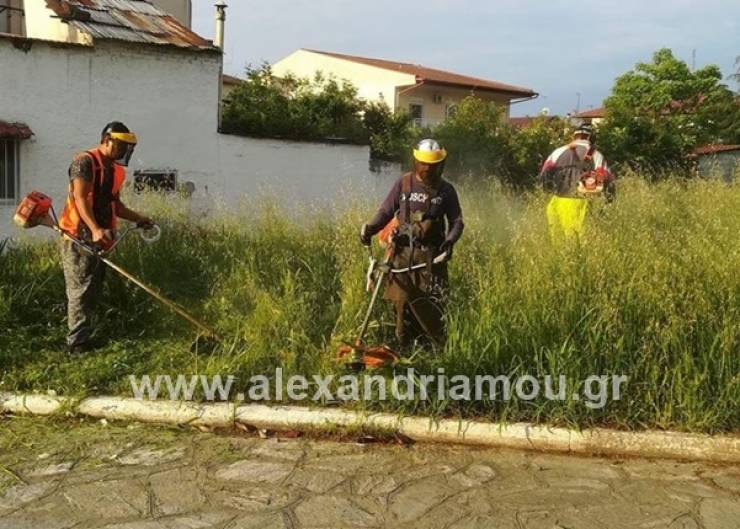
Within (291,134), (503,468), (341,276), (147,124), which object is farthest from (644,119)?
(503,468)

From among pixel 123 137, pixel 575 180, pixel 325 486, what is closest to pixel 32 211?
pixel 123 137

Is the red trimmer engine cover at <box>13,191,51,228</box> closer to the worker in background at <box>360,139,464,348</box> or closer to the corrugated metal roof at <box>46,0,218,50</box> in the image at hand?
the worker in background at <box>360,139,464,348</box>

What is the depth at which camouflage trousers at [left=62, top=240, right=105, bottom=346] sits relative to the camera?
5.34 metres

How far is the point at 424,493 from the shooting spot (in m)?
3.68

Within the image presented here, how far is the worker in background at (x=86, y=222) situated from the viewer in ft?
17.2

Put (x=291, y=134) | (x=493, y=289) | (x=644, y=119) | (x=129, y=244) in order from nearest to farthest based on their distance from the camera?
(x=493, y=289) < (x=129, y=244) < (x=291, y=134) < (x=644, y=119)

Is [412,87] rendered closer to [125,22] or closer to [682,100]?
[682,100]

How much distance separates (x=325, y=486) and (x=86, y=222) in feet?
8.87

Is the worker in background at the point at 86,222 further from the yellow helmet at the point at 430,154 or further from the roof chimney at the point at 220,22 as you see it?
the roof chimney at the point at 220,22

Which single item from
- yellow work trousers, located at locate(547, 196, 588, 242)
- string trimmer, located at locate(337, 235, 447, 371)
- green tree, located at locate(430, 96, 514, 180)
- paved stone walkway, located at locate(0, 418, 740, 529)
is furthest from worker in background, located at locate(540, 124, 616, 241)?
green tree, located at locate(430, 96, 514, 180)

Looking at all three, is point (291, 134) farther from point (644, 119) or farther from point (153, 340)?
point (644, 119)

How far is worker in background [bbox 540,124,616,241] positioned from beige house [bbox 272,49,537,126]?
21.6m

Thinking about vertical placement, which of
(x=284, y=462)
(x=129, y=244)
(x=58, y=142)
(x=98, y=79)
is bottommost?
(x=284, y=462)

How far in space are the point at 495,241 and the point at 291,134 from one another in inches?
333
